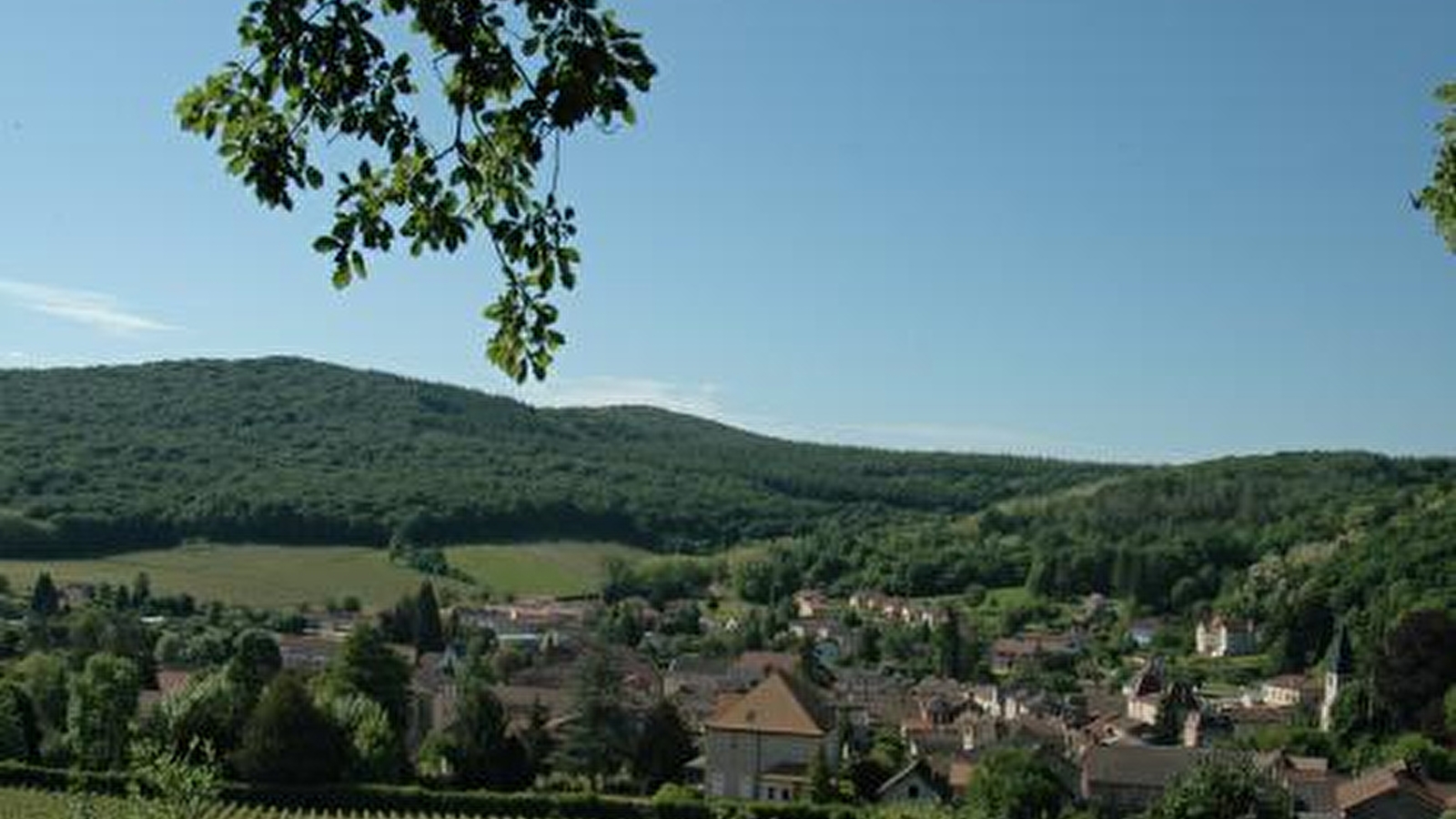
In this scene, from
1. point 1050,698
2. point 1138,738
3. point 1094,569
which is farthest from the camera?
point 1094,569

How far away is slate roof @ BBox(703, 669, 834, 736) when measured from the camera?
52.8 meters

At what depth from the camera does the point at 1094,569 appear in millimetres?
130375

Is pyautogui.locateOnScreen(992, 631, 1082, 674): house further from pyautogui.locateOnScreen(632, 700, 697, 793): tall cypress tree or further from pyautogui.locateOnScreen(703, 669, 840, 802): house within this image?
pyautogui.locateOnScreen(703, 669, 840, 802): house

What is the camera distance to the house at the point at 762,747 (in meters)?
52.3

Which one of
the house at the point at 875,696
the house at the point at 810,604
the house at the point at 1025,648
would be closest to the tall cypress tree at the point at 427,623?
the house at the point at 875,696

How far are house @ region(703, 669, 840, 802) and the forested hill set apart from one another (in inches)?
3218

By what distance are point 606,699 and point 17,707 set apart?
19245 mm

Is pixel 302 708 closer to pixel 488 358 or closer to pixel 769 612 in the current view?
pixel 488 358

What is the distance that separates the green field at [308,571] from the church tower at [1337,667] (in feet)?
196

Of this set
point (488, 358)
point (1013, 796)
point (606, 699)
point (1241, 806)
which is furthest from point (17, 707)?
point (488, 358)

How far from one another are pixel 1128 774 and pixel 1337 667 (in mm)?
26833

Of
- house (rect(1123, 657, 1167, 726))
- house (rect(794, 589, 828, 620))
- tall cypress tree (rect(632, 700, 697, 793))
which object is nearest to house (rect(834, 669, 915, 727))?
house (rect(1123, 657, 1167, 726))

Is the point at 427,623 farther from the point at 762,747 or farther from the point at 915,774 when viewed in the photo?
the point at 915,774

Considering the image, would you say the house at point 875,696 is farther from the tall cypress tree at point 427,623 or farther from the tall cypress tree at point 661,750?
the tall cypress tree at point 427,623
